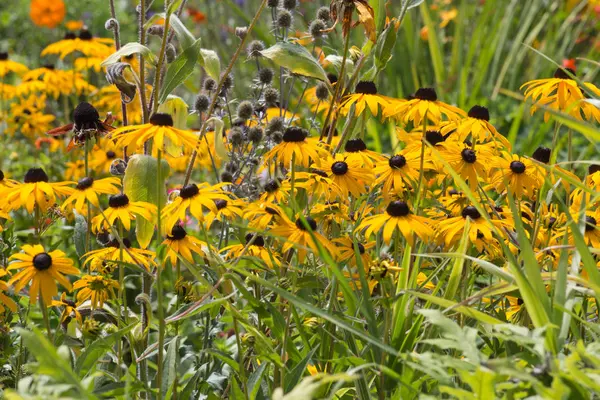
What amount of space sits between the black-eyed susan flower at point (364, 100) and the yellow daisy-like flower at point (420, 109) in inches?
1.2

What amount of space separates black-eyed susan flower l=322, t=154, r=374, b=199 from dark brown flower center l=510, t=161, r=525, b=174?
13.2 inches

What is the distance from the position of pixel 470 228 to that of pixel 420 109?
32cm

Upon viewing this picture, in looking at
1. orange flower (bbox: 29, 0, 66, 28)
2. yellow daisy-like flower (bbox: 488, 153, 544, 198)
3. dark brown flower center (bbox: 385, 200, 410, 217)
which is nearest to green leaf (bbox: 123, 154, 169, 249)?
dark brown flower center (bbox: 385, 200, 410, 217)

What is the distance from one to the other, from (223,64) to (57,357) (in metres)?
4.34

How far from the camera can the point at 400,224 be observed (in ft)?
5.66

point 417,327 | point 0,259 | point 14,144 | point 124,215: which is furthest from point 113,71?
point 14,144

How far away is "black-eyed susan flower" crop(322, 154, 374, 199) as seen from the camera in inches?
72.4

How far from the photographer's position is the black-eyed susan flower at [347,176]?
184cm

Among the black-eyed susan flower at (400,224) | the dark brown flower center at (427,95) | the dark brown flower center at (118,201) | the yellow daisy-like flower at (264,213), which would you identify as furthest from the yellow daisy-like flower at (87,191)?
the dark brown flower center at (427,95)

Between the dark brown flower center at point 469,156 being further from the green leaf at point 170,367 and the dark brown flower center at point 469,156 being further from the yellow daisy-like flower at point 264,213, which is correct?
the green leaf at point 170,367

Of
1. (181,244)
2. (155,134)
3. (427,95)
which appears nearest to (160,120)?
(155,134)

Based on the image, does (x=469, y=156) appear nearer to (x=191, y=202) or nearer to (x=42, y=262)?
(x=191, y=202)

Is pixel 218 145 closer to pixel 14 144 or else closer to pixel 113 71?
pixel 113 71

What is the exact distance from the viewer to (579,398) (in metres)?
1.24
